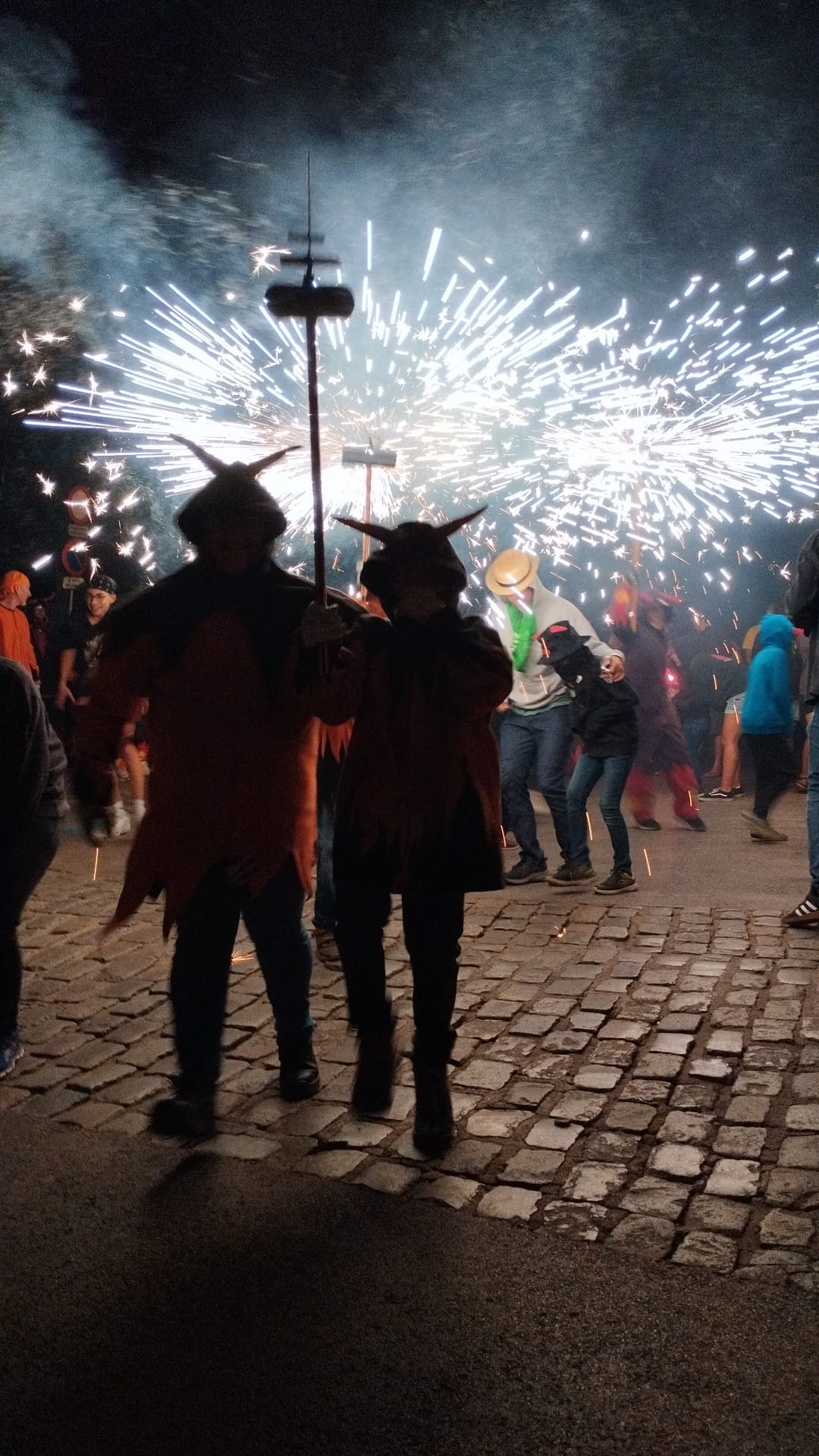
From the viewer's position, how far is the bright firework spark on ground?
11.6m

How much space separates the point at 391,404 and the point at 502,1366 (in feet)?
36.8

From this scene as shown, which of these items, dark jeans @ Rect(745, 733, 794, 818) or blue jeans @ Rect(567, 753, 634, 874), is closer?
blue jeans @ Rect(567, 753, 634, 874)

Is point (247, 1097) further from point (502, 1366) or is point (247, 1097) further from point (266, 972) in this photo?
point (502, 1366)

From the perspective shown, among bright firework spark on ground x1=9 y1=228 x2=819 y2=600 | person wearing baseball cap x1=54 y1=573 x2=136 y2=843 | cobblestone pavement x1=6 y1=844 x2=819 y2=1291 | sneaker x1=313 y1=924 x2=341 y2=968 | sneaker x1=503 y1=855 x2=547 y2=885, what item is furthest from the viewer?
bright firework spark on ground x1=9 y1=228 x2=819 y2=600

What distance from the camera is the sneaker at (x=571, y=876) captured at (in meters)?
7.66

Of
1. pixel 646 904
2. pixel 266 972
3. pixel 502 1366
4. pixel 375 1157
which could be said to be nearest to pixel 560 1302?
pixel 502 1366

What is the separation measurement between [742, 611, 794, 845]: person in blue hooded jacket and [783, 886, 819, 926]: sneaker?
2976 millimetres

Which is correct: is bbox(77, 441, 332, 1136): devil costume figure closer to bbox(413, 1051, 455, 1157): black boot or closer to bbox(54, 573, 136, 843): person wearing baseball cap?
bbox(413, 1051, 455, 1157): black boot

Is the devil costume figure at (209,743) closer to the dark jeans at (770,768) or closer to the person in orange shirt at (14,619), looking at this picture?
the person in orange shirt at (14,619)

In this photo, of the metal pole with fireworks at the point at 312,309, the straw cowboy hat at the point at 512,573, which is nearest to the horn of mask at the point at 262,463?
the metal pole with fireworks at the point at 312,309

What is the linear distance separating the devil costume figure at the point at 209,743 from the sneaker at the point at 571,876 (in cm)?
421

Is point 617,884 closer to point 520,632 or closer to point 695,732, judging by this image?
point 520,632

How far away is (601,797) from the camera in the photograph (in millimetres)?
7598

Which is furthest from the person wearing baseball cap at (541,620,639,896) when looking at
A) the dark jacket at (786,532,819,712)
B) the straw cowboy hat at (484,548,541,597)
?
the dark jacket at (786,532,819,712)
